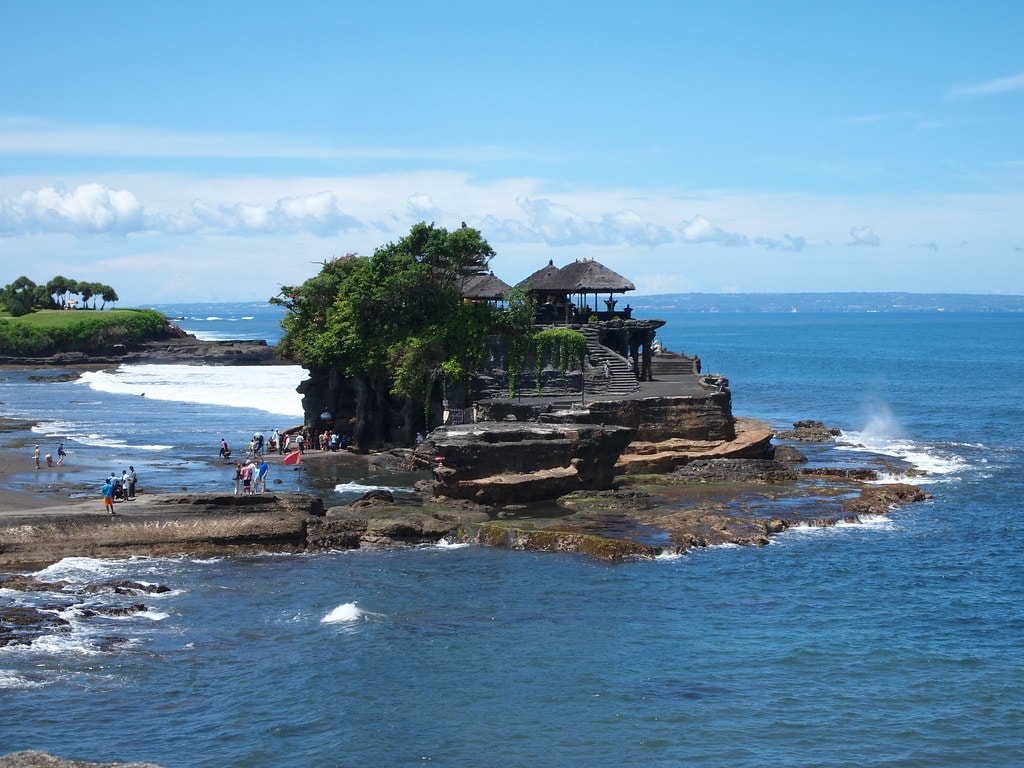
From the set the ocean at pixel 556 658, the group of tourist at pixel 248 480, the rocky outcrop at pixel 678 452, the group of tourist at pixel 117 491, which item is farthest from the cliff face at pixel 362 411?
the group of tourist at pixel 117 491

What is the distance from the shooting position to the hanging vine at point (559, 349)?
49.8 m

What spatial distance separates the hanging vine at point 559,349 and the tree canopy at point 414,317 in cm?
210

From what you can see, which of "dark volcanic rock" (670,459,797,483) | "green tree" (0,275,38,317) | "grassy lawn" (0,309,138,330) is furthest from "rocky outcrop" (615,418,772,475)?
"green tree" (0,275,38,317)

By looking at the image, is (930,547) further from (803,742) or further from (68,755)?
(68,755)

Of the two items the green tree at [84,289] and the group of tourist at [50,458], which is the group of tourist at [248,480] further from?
the green tree at [84,289]

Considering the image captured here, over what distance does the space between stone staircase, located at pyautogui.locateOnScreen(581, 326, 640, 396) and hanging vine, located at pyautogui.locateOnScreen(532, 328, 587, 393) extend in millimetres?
954

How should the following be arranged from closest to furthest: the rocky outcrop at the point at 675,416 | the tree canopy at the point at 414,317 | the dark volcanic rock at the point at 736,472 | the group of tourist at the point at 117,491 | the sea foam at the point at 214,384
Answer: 1. the group of tourist at the point at 117,491
2. the dark volcanic rock at the point at 736,472
3. the rocky outcrop at the point at 675,416
4. the tree canopy at the point at 414,317
5. the sea foam at the point at 214,384

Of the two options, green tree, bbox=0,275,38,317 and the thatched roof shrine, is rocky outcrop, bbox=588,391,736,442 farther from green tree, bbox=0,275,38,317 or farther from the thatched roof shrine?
green tree, bbox=0,275,38,317

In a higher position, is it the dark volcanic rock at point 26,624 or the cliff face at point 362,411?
the cliff face at point 362,411

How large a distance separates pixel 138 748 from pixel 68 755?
1.16 metres

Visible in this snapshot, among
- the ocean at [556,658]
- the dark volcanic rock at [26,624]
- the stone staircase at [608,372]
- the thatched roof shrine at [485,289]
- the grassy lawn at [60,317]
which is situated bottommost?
the ocean at [556,658]

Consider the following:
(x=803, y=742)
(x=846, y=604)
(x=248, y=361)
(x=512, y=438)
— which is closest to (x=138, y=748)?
(x=803, y=742)

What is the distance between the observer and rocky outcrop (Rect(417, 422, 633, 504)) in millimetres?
39188

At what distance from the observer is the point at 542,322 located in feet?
177
